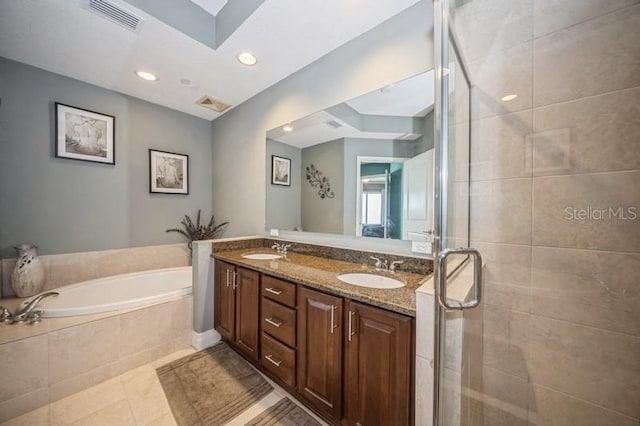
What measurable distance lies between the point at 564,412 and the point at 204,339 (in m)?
2.36

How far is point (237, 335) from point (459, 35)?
2431 millimetres

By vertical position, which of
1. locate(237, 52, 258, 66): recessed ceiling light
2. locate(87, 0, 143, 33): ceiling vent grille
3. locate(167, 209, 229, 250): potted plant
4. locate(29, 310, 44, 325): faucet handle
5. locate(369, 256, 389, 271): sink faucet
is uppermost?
locate(237, 52, 258, 66): recessed ceiling light

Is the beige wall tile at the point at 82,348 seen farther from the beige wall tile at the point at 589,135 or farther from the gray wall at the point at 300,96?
the beige wall tile at the point at 589,135

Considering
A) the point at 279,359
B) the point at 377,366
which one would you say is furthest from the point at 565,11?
the point at 279,359

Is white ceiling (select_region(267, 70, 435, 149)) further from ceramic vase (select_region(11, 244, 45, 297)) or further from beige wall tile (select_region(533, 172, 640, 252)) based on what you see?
ceramic vase (select_region(11, 244, 45, 297))

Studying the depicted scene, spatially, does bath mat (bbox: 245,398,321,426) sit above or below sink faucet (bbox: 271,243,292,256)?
below

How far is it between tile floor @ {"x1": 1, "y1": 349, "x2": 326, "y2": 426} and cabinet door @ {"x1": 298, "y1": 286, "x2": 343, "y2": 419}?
25 cm

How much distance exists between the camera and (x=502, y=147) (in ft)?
3.57

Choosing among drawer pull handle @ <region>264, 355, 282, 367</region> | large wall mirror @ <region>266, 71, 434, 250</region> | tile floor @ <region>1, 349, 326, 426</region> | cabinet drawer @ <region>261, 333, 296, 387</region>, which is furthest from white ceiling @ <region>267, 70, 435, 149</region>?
tile floor @ <region>1, 349, 326, 426</region>

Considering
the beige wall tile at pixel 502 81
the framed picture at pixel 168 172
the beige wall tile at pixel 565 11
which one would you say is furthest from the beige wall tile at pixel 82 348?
the beige wall tile at pixel 565 11

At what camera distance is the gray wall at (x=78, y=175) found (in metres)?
1.87

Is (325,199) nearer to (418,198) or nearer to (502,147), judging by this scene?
(418,198)

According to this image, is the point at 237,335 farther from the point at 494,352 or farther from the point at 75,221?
the point at 75,221

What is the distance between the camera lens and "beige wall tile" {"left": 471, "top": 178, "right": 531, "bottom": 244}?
3.41 ft
